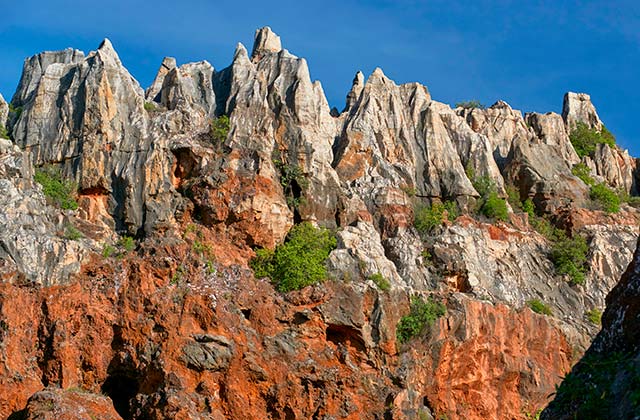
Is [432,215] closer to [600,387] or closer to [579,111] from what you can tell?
[579,111]

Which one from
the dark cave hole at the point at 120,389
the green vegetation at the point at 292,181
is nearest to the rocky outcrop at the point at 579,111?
the green vegetation at the point at 292,181

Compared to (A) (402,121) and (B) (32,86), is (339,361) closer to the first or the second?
(A) (402,121)

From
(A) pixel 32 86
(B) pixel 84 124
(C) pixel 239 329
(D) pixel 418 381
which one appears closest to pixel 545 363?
(D) pixel 418 381

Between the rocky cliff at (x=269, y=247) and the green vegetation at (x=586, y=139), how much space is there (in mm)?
4412

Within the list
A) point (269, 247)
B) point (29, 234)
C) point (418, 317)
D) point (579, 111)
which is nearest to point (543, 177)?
point (579, 111)

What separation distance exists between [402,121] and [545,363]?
13.7m

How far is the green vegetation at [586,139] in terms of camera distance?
4772 cm

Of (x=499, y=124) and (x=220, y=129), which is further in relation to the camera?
(x=499, y=124)

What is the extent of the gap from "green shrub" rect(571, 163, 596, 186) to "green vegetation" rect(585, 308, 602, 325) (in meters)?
9.35

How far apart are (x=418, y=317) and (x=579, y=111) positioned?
25.0m

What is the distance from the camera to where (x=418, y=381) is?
1185 inches

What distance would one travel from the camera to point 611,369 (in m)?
11.7

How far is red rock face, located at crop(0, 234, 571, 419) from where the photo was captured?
2683 centimetres

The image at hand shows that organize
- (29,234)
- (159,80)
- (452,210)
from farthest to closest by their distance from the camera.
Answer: (159,80), (452,210), (29,234)
